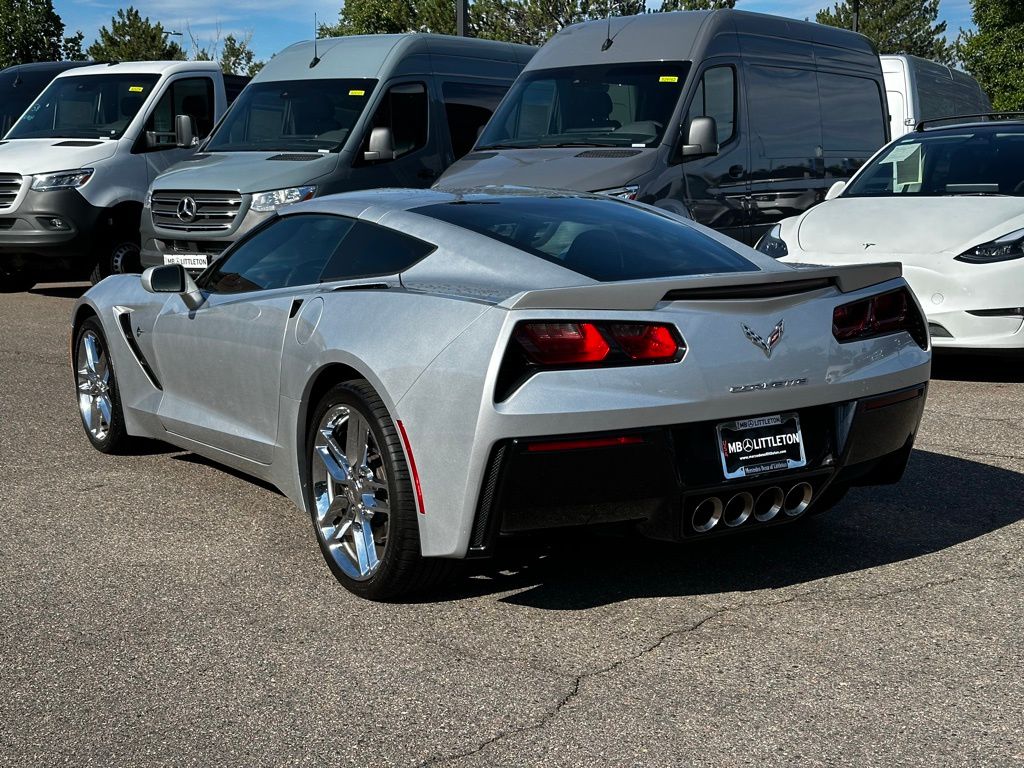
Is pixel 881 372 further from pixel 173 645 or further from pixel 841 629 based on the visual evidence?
pixel 173 645

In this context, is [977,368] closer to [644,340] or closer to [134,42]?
[644,340]

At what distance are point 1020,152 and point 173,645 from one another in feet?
25.0

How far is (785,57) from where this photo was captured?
1173 cm

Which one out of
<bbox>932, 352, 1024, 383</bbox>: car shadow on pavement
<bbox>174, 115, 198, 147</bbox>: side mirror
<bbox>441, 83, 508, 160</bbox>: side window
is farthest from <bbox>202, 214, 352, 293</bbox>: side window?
<bbox>174, 115, 198, 147</bbox>: side mirror

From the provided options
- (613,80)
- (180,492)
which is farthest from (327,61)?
(180,492)

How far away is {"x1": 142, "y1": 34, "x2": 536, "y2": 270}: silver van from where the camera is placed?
11.9 m

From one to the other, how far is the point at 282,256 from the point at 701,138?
213 inches

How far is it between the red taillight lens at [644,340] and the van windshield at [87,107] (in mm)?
11253

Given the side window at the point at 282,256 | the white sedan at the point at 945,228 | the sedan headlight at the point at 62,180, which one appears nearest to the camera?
the side window at the point at 282,256

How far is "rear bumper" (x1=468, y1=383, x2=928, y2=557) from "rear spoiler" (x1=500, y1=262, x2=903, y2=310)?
1.26 ft

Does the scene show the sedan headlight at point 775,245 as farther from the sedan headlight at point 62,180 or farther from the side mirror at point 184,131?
the sedan headlight at point 62,180

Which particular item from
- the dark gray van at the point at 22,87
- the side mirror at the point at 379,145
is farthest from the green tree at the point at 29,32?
the side mirror at the point at 379,145

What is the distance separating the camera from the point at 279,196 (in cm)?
1170

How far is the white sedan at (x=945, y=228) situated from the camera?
8.27 metres
